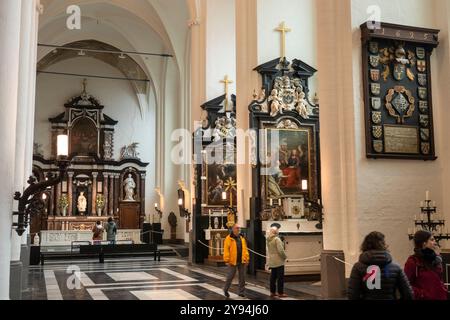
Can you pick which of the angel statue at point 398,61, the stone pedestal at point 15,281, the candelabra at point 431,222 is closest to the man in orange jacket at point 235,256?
the candelabra at point 431,222

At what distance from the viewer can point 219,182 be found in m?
17.5

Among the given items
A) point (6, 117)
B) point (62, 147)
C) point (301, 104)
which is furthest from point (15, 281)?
point (301, 104)

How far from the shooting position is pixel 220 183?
1753 cm

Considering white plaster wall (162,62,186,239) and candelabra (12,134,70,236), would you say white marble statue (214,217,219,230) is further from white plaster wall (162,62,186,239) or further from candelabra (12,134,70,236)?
white plaster wall (162,62,186,239)

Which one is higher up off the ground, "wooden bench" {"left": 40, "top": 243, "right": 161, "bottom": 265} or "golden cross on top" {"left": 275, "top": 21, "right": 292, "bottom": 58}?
"golden cross on top" {"left": 275, "top": 21, "right": 292, "bottom": 58}

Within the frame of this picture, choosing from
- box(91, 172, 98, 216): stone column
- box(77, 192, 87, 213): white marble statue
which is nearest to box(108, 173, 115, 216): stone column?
box(91, 172, 98, 216): stone column

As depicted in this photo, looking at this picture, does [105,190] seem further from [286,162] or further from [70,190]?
[286,162]

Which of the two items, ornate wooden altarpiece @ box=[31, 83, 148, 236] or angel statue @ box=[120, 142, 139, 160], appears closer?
ornate wooden altarpiece @ box=[31, 83, 148, 236]

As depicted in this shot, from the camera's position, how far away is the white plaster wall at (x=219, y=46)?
18.2 m

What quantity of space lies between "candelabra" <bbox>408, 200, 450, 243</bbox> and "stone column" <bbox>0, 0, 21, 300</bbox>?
259 inches

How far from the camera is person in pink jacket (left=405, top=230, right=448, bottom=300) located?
479 centimetres

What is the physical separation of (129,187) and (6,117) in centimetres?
2553

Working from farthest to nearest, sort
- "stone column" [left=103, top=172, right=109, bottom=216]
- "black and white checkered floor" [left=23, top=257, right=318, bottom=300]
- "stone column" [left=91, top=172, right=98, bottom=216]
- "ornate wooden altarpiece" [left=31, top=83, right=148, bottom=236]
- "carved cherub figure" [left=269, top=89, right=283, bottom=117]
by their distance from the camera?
1. "stone column" [left=103, top=172, right=109, bottom=216]
2. "stone column" [left=91, top=172, right=98, bottom=216]
3. "ornate wooden altarpiece" [left=31, top=83, right=148, bottom=236]
4. "carved cherub figure" [left=269, top=89, right=283, bottom=117]
5. "black and white checkered floor" [left=23, top=257, right=318, bottom=300]
